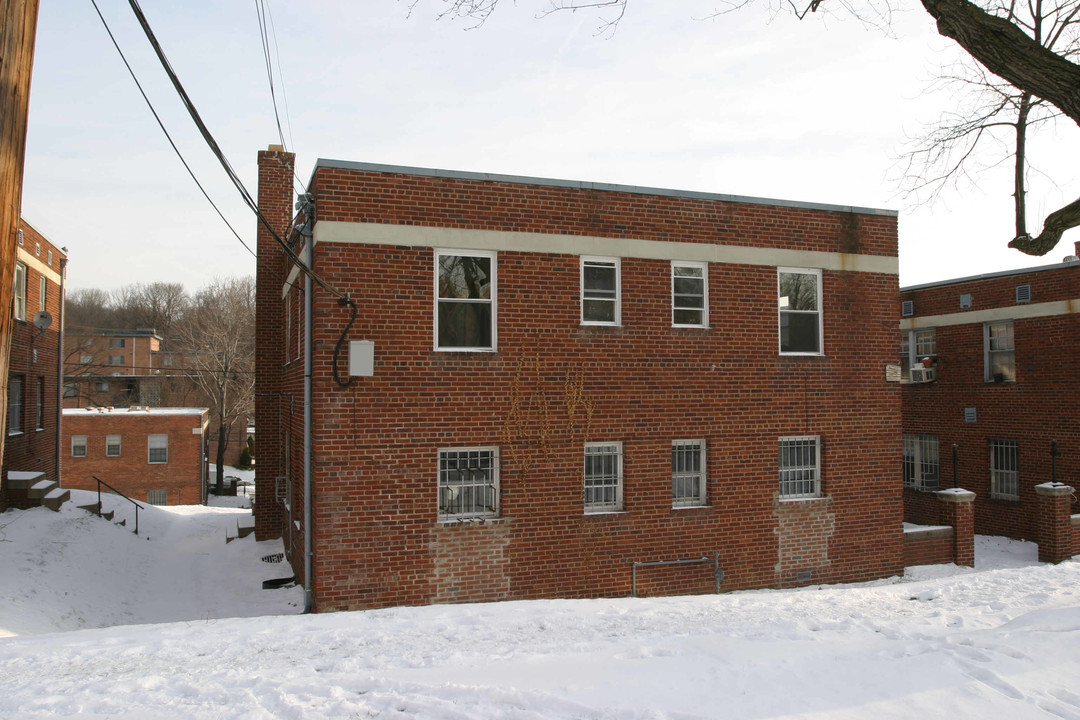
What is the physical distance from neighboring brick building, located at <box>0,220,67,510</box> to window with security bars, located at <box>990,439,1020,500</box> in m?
22.9

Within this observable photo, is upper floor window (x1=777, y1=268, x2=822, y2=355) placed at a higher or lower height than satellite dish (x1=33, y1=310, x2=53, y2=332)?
lower

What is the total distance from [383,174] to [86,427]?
31.7m

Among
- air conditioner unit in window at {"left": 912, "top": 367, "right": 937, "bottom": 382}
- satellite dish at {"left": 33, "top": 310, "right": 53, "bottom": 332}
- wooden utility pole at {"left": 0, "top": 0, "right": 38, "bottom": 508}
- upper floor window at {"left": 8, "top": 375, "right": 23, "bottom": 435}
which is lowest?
upper floor window at {"left": 8, "top": 375, "right": 23, "bottom": 435}

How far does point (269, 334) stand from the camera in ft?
54.2

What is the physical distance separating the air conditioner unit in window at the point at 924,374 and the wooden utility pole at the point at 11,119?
20230mm

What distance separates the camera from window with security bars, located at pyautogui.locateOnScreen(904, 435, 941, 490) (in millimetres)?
19438

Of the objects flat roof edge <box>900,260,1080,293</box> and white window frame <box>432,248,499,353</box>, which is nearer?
white window frame <box>432,248,499,353</box>

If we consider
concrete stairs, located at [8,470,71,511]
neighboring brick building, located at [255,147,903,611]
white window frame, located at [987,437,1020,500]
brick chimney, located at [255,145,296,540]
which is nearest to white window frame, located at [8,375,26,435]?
concrete stairs, located at [8,470,71,511]

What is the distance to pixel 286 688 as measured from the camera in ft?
16.9

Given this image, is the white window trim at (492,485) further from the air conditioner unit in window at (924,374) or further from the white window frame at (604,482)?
the air conditioner unit in window at (924,374)

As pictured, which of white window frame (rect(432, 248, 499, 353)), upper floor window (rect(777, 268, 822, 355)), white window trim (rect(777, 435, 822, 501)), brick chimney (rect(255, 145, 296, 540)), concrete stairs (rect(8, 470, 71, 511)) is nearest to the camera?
white window frame (rect(432, 248, 499, 353))

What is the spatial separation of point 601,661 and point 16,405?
753 inches

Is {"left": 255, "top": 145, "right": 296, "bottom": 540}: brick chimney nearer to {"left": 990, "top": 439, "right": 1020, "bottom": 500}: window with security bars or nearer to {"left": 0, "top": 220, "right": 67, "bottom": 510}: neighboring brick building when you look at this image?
{"left": 0, "top": 220, "right": 67, "bottom": 510}: neighboring brick building

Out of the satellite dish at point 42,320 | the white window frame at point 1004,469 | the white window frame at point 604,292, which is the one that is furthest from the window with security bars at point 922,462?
the satellite dish at point 42,320
